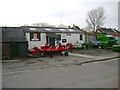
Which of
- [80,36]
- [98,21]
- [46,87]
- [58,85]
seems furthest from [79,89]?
[98,21]

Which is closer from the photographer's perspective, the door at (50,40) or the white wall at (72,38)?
the door at (50,40)

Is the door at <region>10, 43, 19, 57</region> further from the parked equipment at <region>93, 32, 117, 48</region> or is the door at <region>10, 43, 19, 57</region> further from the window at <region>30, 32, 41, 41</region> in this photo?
the parked equipment at <region>93, 32, 117, 48</region>

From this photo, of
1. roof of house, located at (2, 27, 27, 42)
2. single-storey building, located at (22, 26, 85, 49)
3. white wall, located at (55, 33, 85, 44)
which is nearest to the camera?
roof of house, located at (2, 27, 27, 42)

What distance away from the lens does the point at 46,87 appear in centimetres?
499

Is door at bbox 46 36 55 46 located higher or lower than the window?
lower

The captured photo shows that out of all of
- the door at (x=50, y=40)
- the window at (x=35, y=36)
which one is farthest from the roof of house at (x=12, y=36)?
the door at (x=50, y=40)

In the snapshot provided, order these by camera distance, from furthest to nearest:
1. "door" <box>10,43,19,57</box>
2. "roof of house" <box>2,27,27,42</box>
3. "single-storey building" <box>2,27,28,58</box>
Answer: "roof of house" <box>2,27,27,42</box>
"door" <box>10,43,19,57</box>
"single-storey building" <box>2,27,28,58</box>

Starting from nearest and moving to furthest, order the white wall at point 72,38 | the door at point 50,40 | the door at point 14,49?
the door at point 14,49
the door at point 50,40
the white wall at point 72,38

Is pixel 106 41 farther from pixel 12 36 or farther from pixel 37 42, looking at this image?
pixel 12 36

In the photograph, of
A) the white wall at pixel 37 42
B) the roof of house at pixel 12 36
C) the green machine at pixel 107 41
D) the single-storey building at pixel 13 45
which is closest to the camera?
the single-storey building at pixel 13 45

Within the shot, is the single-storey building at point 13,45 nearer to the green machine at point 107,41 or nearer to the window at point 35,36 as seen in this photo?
the window at point 35,36

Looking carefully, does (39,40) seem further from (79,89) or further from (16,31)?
(79,89)

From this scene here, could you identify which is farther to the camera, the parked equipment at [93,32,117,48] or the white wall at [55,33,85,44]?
the white wall at [55,33,85,44]

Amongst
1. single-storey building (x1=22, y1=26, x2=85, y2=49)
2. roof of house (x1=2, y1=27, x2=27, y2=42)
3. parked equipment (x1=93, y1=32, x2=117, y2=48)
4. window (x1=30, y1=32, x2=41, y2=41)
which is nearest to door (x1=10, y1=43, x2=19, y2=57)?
roof of house (x1=2, y1=27, x2=27, y2=42)
